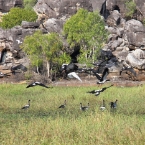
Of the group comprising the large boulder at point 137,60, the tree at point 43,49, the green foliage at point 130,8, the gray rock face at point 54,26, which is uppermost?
the green foliage at point 130,8

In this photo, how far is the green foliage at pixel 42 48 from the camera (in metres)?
45.5

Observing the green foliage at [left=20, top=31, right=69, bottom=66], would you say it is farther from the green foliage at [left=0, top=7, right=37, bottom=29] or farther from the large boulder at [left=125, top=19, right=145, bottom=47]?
the green foliage at [left=0, top=7, right=37, bottom=29]

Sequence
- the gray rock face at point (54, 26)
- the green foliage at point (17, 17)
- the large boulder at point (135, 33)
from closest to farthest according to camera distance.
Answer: the gray rock face at point (54, 26), the large boulder at point (135, 33), the green foliage at point (17, 17)

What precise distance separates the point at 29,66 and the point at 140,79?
12607 mm

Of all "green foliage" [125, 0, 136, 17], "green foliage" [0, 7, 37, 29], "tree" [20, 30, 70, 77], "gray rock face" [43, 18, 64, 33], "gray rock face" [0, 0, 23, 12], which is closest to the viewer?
"tree" [20, 30, 70, 77]

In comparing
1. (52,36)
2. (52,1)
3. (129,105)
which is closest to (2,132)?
(129,105)

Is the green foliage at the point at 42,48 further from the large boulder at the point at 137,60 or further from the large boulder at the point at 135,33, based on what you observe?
the large boulder at the point at 135,33

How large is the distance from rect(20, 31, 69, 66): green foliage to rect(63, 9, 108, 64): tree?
7.82 feet

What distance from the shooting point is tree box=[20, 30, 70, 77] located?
45.5 metres

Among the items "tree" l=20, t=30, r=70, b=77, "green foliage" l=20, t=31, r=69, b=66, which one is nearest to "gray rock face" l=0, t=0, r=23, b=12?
"tree" l=20, t=30, r=70, b=77

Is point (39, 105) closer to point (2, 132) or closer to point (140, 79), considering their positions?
point (2, 132)

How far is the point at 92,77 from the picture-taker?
4719cm

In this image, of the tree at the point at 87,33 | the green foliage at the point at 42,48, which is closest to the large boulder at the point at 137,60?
the tree at the point at 87,33

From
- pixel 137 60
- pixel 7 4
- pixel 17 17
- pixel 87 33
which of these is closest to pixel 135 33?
pixel 137 60
